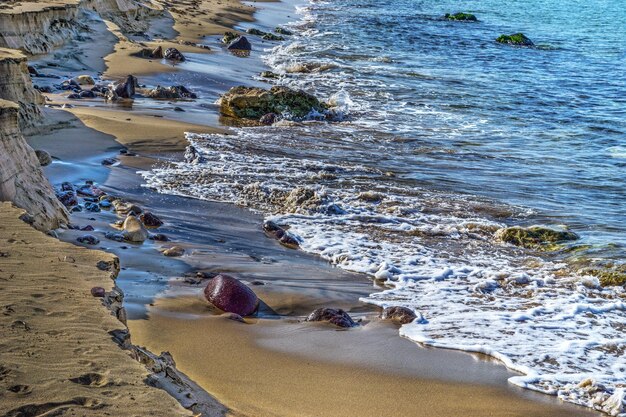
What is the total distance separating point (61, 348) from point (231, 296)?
2.24m

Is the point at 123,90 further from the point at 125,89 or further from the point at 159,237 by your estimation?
the point at 159,237

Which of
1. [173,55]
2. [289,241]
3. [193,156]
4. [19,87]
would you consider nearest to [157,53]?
[173,55]

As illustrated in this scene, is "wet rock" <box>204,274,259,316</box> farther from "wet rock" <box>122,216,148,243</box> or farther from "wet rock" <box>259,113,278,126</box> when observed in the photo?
"wet rock" <box>259,113,278,126</box>

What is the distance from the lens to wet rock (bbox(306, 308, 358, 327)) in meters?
6.13

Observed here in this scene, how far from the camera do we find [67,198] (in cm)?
787

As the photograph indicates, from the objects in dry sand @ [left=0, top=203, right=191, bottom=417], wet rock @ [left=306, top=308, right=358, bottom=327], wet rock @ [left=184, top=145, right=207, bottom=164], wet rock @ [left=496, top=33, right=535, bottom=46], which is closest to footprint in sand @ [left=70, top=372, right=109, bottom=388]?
dry sand @ [left=0, top=203, right=191, bottom=417]

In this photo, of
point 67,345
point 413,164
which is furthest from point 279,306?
point 413,164

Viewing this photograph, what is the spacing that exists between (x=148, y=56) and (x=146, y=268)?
12.2 metres

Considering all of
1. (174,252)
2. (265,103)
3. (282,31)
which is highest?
(282,31)

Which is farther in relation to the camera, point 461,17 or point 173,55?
point 461,17

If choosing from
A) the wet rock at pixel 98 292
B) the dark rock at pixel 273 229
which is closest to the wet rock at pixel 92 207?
the dark rock at pixel 273 229

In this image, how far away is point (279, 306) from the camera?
21.1 feet

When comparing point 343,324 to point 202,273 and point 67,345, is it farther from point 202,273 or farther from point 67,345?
point 67,345

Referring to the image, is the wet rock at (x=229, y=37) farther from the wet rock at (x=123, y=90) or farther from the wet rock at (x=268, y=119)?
the wet rock at (x=268, y=119)
